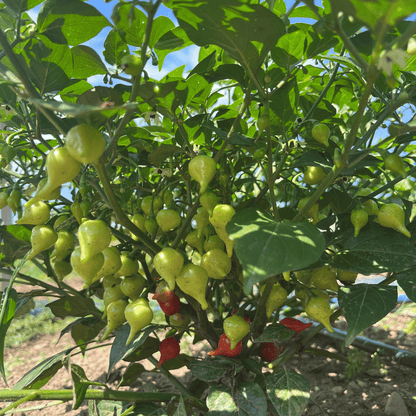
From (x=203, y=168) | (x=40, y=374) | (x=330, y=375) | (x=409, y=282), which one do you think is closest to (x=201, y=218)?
(x=203, y=168)

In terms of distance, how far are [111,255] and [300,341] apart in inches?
21.6

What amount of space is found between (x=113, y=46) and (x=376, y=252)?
60 centimetres

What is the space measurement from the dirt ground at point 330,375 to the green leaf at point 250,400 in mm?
264

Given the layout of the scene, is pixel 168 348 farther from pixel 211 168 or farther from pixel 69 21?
pixel 69 21

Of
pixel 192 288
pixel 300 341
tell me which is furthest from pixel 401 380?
pixel 192 288

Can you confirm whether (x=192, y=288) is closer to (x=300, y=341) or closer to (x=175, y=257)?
(x=175, y=257)

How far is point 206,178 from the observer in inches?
21.9

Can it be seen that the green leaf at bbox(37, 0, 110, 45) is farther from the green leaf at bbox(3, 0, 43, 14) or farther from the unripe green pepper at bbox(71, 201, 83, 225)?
the unripe green pepper at bbox(71, 201, 83, 225)

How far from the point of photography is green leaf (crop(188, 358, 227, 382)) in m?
0.78

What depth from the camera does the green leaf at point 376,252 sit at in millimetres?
603

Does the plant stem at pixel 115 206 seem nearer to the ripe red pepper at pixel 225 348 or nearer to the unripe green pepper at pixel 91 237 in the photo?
the unripe green pepper at pixel 91 237

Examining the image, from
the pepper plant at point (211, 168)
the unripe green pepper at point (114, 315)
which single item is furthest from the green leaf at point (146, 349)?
the unripe green pepper at point (114, 315)

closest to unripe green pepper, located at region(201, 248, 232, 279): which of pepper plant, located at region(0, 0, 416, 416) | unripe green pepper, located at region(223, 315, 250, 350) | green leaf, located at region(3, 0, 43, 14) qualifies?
pepper plant, located at region(0, 0, 416, 416)

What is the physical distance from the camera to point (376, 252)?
0.64 metres
